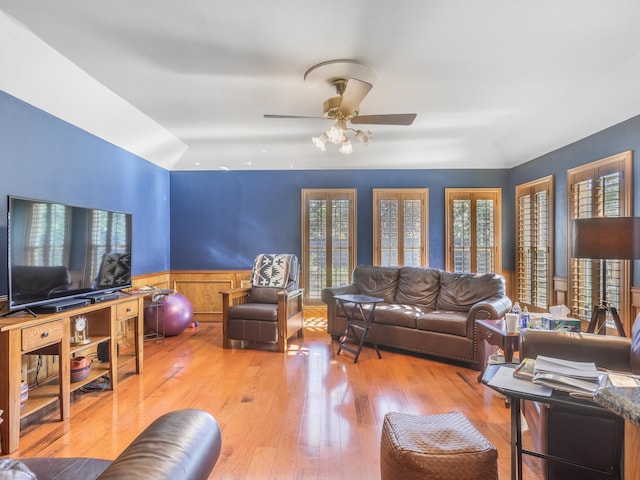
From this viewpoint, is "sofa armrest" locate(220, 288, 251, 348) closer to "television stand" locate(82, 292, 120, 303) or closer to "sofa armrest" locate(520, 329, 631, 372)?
"television stand" locate(82, 292, 120, 303)

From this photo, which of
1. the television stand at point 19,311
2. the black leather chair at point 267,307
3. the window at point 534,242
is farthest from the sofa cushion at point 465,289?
the television stand at point 19,311

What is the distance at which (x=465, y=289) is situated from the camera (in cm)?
418

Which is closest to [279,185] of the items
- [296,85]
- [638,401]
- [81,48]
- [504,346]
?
[296,85]

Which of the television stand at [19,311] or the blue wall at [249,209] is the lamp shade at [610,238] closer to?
the blue wall at [249,209]

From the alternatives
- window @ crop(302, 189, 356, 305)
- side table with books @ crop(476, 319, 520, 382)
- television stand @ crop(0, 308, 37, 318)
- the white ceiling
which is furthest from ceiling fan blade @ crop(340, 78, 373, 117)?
window @ crop(302, 189, 356, 305)

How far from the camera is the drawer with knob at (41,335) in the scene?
220cm

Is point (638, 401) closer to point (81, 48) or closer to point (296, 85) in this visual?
point (296, 85)

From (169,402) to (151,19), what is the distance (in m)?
2.73

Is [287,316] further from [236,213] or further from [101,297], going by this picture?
[236,213]

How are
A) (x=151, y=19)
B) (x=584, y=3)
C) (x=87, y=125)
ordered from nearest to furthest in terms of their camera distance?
(x=584, y=3)
(x=151, y=19)
(x=87, y=125)

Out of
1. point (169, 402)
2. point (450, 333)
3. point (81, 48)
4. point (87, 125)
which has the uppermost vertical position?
point (81, 48)

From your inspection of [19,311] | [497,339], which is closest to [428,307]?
[497,339]

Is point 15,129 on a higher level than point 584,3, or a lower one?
lower

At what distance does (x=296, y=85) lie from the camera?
3205 millimetres
